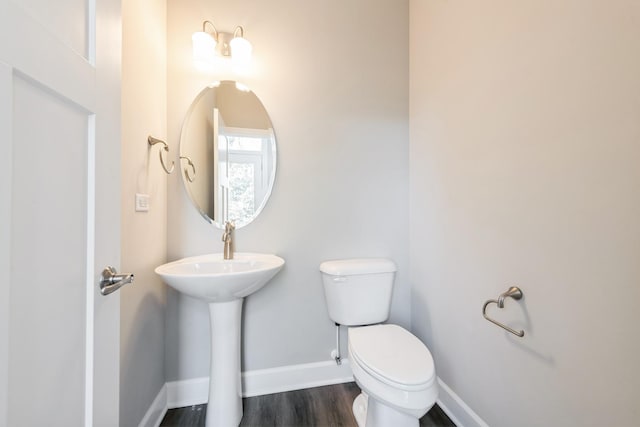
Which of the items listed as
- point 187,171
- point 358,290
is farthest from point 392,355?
point 187,171

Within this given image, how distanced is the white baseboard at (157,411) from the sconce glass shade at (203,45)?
1.81m

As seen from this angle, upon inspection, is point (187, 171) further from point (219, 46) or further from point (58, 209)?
point (58, 209)

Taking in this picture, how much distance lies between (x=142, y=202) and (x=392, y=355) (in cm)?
128

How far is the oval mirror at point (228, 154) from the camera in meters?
1.41

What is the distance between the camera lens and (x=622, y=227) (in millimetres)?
673

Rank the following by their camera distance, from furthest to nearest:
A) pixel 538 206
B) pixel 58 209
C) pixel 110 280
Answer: pixel 538 206 → pixel 110 280 → pixel 58 209

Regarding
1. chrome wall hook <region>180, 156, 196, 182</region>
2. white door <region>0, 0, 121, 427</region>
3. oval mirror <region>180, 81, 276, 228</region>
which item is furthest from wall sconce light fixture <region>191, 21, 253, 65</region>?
white door <region>0, 0, 121, 427</region>

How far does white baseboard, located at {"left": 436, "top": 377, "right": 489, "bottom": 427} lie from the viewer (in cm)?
115

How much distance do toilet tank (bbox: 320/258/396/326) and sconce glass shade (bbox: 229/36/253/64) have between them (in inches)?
49.7

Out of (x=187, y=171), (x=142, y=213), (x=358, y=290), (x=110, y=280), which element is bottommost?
(x=358, y=290)

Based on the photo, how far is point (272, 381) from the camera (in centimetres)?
146

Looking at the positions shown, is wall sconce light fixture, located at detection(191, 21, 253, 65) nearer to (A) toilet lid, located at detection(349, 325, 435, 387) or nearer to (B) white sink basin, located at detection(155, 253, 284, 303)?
(B) white sink basin, located at detection(155, 253, 284, 303)

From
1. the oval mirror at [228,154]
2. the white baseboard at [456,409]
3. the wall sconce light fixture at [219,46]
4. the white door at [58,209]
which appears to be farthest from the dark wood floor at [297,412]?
the wall sconce light fixture at [219,46]

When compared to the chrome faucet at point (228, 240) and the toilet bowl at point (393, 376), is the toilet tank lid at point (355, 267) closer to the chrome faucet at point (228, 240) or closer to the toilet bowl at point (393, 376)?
the toilet bowl at point (393, 376)
